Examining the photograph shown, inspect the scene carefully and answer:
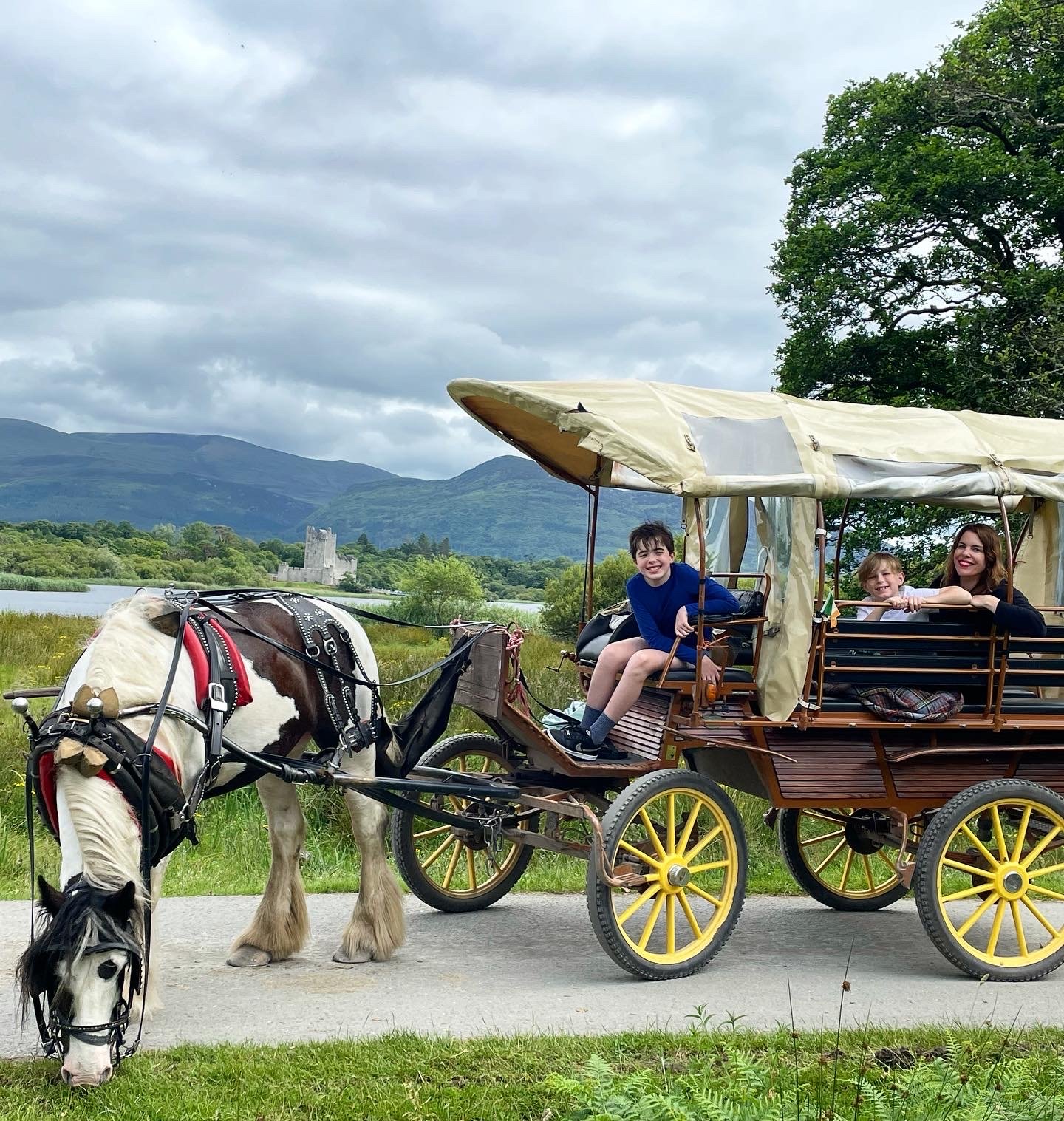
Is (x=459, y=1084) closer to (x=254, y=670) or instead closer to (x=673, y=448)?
(x=254, y=670)

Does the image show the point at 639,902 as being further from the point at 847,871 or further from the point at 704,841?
the point at 847,871

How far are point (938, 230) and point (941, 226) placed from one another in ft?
0.30

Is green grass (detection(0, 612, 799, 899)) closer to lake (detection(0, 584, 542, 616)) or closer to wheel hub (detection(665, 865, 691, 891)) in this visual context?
wheel hub (detection(665, 865, 691, 891))

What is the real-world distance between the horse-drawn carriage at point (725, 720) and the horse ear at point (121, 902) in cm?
93

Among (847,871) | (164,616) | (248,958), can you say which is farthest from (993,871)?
(164,616)

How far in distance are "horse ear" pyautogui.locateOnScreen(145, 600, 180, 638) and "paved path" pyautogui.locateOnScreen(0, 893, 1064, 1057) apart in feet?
5.26

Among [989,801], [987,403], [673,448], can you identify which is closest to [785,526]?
[673,448]

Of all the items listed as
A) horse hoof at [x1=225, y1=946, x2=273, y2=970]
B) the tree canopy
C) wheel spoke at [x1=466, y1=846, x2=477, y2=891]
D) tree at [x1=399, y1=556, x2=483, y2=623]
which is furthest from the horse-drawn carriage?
tree at [x1=399, y1=556, x2=483, y2=623]

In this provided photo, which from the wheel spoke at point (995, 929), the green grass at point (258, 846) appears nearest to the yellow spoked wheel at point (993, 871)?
the wheel spoke at point (995, 929)

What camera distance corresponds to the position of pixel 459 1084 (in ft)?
13.8

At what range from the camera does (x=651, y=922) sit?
18.7ft

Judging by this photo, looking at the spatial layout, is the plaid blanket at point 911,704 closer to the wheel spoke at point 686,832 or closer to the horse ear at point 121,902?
the wheel spoke at point 686,832

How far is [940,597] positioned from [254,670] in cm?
349

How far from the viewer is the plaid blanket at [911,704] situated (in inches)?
238
